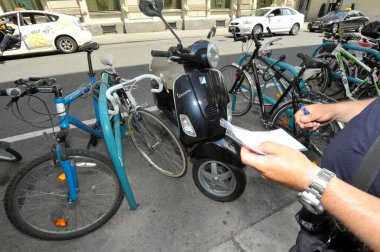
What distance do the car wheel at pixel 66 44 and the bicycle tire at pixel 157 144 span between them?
22.9 ft

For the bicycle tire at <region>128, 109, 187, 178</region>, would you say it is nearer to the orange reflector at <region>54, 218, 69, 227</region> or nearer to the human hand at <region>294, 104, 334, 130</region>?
the orange reflector at <region>54, 218, 69, 227</region>

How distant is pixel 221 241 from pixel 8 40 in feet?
29.4

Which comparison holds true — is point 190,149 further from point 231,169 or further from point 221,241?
point 221,241

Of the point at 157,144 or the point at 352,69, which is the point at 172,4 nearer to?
the point at 352,69

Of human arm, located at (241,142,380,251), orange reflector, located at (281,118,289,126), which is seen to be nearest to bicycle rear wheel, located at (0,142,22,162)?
human arm, located at (241,142,380,251)

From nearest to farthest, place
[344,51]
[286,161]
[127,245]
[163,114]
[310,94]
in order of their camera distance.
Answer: [286,161], [127,245], [310,94], [163,114], [344,51]

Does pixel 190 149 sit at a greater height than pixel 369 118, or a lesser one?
lesser

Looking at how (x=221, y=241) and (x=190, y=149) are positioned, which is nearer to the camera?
(x=221, y=241)

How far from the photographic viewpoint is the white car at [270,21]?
1077 centimetres

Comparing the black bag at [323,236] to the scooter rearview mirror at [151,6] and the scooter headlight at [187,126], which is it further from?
the scooter rearview mirror at [151,6]

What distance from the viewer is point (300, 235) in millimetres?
1080

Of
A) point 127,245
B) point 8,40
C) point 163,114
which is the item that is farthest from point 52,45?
point 127,245

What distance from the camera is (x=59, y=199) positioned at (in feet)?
6.59

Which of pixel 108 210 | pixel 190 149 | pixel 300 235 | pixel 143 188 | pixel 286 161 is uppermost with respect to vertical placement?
pixel 286 161
